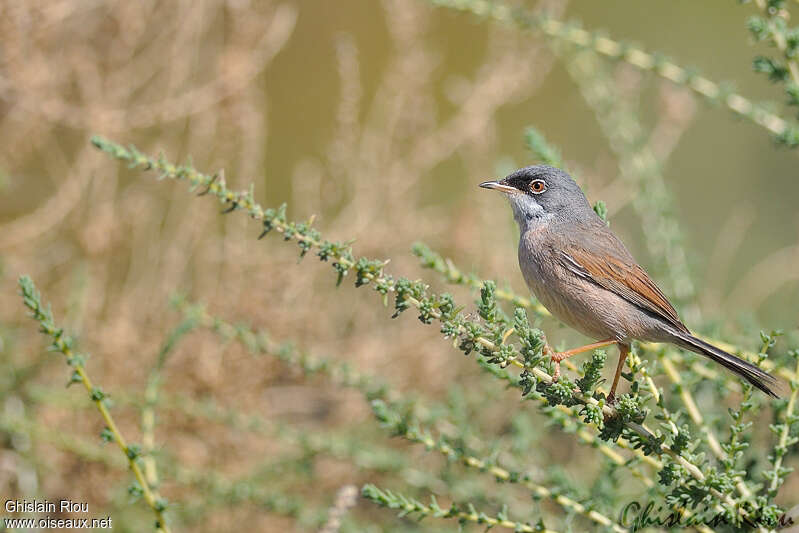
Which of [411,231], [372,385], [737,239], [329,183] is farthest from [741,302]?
[372,385]

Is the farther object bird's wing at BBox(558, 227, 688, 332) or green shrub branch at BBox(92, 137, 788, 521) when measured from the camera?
bird's wing at BBox(558, 227, 688, 332)

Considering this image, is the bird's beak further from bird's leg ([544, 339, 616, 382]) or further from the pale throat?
bird's leg ([544, 339, 616, 382])

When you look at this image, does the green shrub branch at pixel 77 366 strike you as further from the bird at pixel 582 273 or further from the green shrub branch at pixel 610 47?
the green shrub branch at pixel 610 47

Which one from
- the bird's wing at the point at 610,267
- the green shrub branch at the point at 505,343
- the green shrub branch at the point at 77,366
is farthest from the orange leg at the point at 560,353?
the green shrub branch at the point at 77,366

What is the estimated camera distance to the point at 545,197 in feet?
11.3

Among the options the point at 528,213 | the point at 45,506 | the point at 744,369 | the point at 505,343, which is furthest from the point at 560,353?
the point at 45,506

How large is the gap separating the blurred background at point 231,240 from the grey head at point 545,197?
126 mm

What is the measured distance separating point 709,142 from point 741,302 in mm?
3275

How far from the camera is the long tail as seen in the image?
90.7 inches

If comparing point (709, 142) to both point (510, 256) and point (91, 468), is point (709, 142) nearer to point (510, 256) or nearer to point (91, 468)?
point (510, 256)

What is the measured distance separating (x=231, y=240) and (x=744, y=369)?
2.54m

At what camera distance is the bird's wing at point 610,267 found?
→ 10.3 ft

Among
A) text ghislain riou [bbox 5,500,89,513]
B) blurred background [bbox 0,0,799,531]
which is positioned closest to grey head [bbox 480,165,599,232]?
blurred background [bbox 0,0,799,531]

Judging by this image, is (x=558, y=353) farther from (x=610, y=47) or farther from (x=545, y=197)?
(x=610, y=47)
